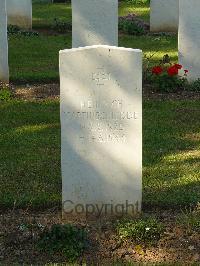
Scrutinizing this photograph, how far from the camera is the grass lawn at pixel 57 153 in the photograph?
18.5 ft

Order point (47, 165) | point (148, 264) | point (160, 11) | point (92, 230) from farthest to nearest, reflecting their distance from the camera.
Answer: point (160, 11) → point (47, 165) → point (92, 230) → point (148, 264)

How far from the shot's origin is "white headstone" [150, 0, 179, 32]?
48.0ft

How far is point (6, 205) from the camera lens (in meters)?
5.49

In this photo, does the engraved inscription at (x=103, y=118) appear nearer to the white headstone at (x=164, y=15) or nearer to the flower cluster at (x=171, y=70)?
the flower cluster at (x=171, y=70)

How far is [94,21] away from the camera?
9.55 metres

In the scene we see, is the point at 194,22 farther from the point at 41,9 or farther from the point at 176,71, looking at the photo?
the point at 41,9

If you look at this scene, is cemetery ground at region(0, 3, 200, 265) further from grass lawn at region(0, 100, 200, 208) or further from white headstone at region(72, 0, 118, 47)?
white headstone at region(72, 0, 118, 47)

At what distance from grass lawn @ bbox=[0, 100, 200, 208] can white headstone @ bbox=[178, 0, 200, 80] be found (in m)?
1.07

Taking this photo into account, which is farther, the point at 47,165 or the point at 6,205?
the point at 47,165

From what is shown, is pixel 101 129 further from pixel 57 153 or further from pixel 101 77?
pixel 57 153

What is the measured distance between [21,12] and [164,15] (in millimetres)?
3391

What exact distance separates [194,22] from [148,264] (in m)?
5.86

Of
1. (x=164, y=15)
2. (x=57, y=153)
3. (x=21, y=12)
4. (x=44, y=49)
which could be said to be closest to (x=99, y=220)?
(x=57, y=153)

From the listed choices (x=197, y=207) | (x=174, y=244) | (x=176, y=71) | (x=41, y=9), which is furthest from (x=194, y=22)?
(x=41, y=9)
